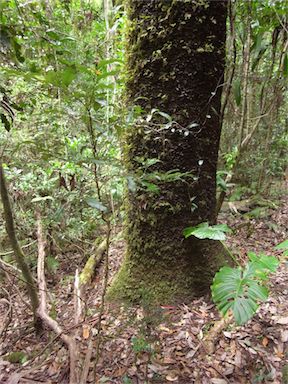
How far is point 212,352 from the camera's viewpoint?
187cm

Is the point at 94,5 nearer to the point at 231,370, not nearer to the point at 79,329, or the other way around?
the point at 79,329

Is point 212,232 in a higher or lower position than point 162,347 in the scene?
higher

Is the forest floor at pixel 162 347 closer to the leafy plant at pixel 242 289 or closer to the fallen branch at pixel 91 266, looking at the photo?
the fallen branch at pixel 91 266

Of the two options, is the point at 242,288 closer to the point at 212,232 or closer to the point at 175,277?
the point at 212,232

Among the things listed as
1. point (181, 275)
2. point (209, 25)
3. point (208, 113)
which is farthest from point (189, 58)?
point (181, 275)

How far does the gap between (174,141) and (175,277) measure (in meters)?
1.03

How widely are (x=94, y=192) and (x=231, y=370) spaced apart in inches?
81.3

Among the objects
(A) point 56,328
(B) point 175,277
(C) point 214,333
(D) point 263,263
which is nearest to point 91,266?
(A) point 56,328

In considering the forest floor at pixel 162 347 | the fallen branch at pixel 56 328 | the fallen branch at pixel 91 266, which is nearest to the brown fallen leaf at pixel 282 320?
the forest floor at pixel 162 347

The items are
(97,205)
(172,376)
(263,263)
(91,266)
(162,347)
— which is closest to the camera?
(97,205)

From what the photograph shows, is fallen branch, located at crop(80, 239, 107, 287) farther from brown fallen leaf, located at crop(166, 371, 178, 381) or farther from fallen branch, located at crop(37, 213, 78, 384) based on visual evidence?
brown fallen leaf, located at crop(166, 371, 178, 381)

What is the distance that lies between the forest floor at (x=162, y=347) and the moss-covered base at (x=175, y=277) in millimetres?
82

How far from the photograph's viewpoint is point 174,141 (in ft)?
6.90

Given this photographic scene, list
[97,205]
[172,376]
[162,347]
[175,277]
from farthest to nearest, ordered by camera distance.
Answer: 1. [175,277]
2. [162,347]
3. [172,376]
4. [97,205]
